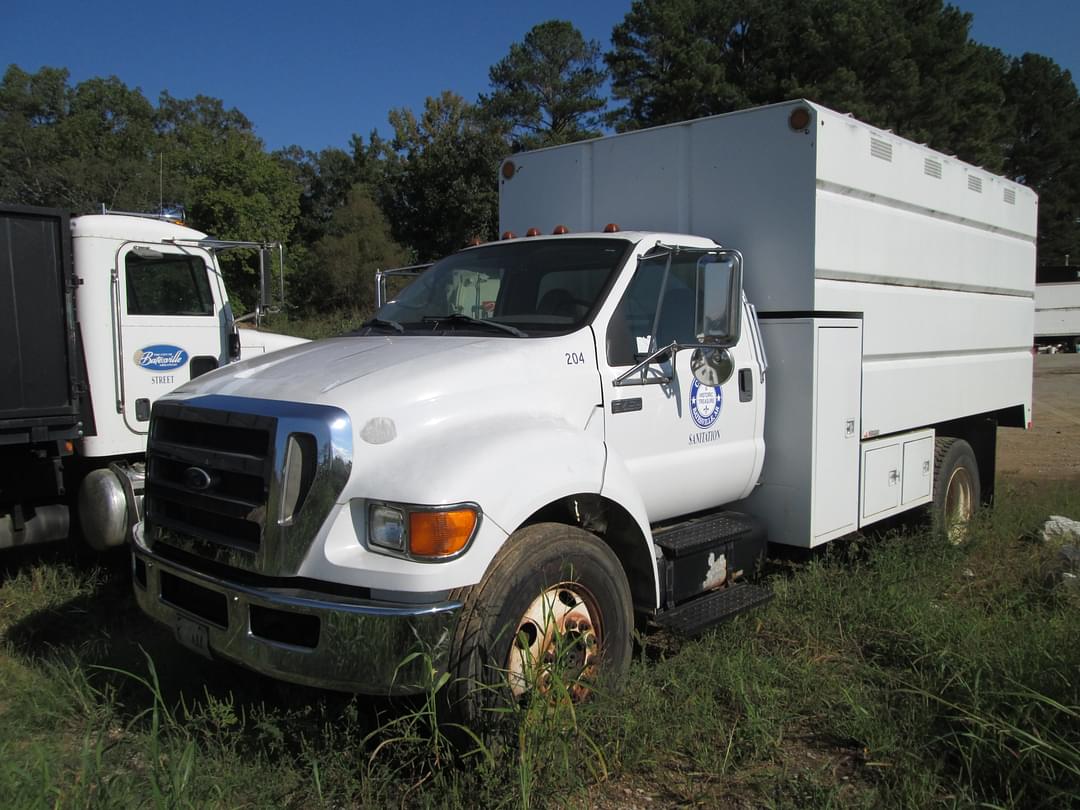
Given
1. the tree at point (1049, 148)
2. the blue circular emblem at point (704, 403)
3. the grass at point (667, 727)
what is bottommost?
the grass at point (667, 727)

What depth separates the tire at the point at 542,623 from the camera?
10.00ft

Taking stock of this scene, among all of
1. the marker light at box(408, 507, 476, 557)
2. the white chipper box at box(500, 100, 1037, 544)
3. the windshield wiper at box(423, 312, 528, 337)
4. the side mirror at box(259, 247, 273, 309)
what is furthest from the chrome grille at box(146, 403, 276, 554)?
the side mirror at box(259, 247, 273, 309)

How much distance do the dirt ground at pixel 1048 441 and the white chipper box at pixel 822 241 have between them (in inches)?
204

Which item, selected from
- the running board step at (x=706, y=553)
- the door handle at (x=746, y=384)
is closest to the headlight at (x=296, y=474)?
the running board step at (x=706, y=553)

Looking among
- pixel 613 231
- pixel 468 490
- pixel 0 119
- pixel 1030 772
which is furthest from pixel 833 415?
pixel 0 119

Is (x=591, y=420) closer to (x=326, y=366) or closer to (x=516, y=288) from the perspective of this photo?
(x=516, y=288)

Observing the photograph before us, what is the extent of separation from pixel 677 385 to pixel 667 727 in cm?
164

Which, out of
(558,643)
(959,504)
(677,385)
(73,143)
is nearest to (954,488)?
(959,504)

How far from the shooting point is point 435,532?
2934 mm

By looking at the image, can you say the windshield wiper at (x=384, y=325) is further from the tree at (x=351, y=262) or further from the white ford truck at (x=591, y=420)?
the tree at (x=351, y=262)

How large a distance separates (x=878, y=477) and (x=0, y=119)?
5421 cm

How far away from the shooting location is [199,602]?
3.46 meters

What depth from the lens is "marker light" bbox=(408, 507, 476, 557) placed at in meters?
2.92

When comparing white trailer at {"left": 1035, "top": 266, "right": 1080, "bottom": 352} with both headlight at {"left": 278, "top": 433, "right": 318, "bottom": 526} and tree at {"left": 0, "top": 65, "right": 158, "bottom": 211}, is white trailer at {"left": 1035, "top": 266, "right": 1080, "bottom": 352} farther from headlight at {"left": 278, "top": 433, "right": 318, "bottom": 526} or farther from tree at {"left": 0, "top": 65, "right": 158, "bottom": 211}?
headlight at {"left": 278, "top": 433, "right": 318, "bottom": 526}
